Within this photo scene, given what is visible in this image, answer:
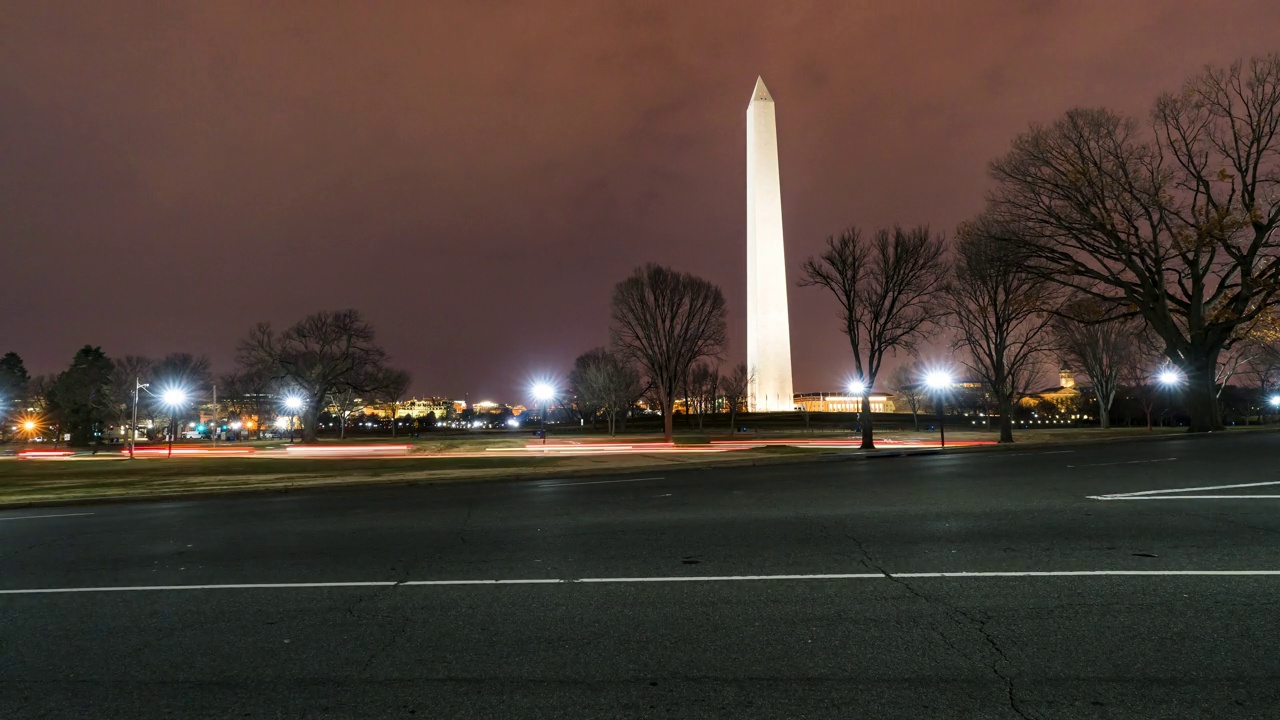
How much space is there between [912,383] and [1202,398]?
5831 cm

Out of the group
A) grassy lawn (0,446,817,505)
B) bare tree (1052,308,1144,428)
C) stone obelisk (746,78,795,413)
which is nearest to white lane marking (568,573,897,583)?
grassy lawn (0,446,817,505)

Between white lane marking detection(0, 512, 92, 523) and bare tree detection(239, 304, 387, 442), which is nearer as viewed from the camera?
white lane marking detection(0, 512, 92, 523)

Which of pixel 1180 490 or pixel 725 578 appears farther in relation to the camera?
pixel 1180 490

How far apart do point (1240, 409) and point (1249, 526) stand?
94.6m

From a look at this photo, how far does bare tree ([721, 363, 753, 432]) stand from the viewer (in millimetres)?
75875

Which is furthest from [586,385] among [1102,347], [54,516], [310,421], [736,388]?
[54,516]

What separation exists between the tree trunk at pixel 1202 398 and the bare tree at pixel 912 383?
40.3m

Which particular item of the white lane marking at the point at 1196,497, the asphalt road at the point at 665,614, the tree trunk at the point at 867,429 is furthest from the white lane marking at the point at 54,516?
the tree trunk at the point at 867,429

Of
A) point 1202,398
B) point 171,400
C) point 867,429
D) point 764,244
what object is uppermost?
point 764,244

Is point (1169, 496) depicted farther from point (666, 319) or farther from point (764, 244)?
point (764, 244)

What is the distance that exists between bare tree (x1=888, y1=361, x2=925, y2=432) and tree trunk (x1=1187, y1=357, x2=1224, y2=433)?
132ft

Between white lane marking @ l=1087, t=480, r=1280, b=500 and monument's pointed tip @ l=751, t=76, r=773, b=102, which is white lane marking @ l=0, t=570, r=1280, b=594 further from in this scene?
monument's pointed tip @ l=751, t=76, r=773, b=102

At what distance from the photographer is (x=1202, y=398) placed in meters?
34.6

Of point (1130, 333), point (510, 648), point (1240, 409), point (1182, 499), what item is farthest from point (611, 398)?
point (1240, 409)
